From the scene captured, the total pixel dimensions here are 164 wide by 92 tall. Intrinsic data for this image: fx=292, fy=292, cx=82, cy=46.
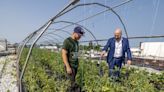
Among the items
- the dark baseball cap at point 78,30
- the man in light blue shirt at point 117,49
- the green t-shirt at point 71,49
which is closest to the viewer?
the dark baseball cap at point 78,30

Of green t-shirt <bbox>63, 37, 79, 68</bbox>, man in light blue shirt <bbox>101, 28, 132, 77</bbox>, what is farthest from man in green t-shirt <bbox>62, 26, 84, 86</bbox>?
man in light blue shirt <bbox>101, 28, 132, 77</bbox>

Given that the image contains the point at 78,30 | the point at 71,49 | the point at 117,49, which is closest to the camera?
the point at 78,30

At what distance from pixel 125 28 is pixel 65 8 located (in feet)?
13.5

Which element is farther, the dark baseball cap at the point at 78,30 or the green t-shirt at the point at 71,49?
the green t-shirt at the point at 71,49

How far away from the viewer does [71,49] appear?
17.2 feet

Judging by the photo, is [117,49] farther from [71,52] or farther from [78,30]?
[78,30]

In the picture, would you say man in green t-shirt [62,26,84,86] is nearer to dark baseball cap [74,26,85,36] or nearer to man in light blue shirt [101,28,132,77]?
dark baseball cap [74,26,85,36]

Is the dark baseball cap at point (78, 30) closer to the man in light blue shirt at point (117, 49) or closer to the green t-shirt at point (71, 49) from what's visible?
the green t-shirt at point (71, 49)

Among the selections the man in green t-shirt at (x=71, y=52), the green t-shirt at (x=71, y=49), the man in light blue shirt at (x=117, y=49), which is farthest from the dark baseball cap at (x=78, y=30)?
the man in light blue shirt at (x=117, y=49)

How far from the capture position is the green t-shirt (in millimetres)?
5180

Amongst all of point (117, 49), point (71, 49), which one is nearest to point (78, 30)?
point (71, 49)

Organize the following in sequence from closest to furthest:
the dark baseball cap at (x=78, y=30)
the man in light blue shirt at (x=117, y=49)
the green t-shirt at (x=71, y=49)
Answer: the dark baseball cap at (x=78, y=30)
the green t-shirt at (x=71, y=49)
the man in light blue shirt at (x=117, y=49)

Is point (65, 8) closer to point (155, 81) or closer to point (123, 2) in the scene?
point (123, 2)

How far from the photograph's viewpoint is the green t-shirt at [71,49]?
518cm
